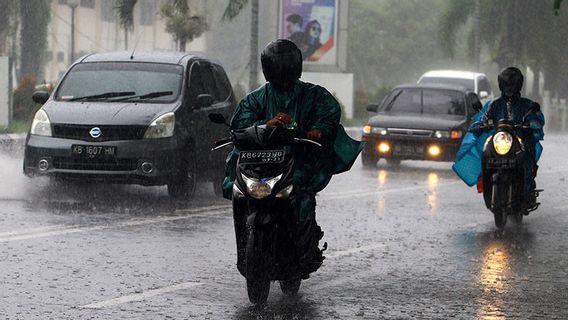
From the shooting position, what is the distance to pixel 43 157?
16766mm

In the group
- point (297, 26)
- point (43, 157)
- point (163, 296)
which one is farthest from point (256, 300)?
point (297, 26)

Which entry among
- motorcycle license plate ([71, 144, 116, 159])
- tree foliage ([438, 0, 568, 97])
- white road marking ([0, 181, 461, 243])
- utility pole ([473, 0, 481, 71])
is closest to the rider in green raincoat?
white road marking ([0, 181, 461, 243])

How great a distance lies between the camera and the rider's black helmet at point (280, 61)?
30.7ft

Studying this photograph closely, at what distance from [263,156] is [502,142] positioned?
6.56 meters

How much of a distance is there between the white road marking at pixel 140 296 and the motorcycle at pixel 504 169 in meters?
5.59

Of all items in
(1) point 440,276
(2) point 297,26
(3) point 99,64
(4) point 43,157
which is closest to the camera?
(1) point 440,276

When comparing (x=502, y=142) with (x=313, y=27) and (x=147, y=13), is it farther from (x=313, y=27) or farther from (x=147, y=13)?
(x=147, y=13)

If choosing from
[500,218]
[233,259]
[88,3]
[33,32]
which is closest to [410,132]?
[500,218]

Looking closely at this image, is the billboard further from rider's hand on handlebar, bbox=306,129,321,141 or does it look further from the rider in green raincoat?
rider's hand on handlebar, bbox=306,129,321,141

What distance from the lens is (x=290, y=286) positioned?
385 inches

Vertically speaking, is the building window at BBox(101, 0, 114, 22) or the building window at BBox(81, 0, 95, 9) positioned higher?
the building window at BBox(81, 0, 95, 9)

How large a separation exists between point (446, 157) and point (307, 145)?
1635 cm

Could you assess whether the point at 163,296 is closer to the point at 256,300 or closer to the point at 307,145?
the point at 256,300

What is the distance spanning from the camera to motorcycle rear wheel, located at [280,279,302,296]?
32.0 ft
